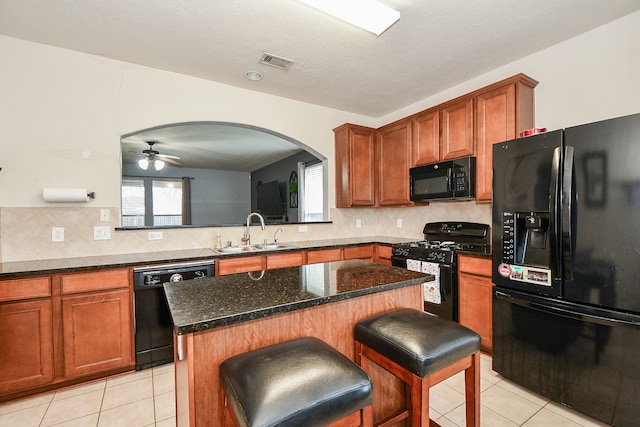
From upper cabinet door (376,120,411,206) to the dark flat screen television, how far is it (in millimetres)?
3020

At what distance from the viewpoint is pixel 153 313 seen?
2.39 m

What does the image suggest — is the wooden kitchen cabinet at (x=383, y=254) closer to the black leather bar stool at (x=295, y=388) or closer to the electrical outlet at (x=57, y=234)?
the black leather bar stool at (x=295, y=388)

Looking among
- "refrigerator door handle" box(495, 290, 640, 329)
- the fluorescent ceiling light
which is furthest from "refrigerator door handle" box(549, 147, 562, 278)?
the fluorescent ceiling light

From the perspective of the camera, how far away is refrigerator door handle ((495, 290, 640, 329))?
1.58m

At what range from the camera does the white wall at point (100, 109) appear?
7.53 ft

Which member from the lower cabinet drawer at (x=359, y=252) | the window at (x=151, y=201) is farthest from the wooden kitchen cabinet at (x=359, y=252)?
the window at (x=151, y=201)

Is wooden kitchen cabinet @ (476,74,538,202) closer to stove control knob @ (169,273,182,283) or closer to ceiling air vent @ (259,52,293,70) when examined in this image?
ceiling air vent @ (259,52,293,70)

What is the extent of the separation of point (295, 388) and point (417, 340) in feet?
1.88

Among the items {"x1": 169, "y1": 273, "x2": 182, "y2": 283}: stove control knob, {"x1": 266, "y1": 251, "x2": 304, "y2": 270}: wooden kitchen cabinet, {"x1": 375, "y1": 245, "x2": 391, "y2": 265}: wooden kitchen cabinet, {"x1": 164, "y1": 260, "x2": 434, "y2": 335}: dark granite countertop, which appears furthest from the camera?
{"x1": 375, "y1": 245, "x2": 391, "y2": 265}: wooden kitchen cabinet

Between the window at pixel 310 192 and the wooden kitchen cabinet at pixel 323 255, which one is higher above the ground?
the window at pixel 310 192

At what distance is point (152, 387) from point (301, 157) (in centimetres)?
437

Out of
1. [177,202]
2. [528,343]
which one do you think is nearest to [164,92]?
[528,343]

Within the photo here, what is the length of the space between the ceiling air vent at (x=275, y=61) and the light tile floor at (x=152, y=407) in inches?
110

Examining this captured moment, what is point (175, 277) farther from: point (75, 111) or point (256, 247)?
point (75, 111)
